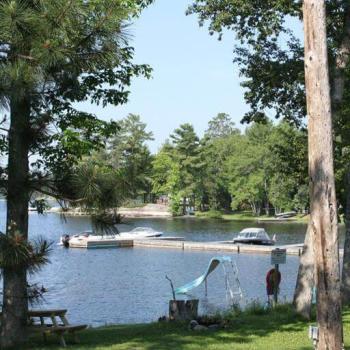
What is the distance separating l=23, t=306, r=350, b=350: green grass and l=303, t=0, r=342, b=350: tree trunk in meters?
3.19

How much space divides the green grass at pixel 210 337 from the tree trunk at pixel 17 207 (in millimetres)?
369

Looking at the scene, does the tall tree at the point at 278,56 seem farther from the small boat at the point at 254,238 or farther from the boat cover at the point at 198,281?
the small boat at the point at 254,238

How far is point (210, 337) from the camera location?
11.2m

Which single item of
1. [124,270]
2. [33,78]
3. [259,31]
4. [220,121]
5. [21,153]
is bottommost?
[124,270]

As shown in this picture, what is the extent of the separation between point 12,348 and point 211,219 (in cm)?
8312

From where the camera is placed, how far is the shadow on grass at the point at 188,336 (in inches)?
407

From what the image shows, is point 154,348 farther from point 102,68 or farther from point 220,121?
point 220,121

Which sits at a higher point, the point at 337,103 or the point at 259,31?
the point at 259,31

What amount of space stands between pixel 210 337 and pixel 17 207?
384 cm

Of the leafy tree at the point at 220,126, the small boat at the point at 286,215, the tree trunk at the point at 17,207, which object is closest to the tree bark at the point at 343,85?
the tree trunk at the point at 17,207

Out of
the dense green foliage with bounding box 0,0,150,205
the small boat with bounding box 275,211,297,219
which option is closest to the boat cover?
the dense green foliage with bounding box 0,0,150,205

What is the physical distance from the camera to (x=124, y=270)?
35.8 meters

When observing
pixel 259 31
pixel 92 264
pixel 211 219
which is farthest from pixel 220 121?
pixel 259 31

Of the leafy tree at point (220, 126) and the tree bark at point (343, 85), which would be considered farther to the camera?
the leafy tree at point (220, 126)
